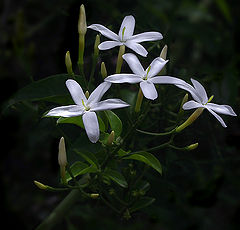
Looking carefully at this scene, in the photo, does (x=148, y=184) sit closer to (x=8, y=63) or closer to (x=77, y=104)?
(x=77, y=104)

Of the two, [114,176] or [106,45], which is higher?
[106,45]

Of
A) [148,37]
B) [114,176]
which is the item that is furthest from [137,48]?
[114,176]

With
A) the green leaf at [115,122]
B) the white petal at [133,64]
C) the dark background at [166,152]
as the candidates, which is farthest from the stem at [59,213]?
the white petal at [133,64]

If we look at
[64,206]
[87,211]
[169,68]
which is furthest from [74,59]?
[87,211]

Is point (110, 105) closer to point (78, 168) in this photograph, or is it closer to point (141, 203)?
point (78, 168)

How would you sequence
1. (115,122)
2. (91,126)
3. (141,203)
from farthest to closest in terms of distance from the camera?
(141,203) → (115,122) → (91,126)

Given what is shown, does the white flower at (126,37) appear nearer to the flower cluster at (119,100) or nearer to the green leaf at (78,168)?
the flower cluster at (119,100)

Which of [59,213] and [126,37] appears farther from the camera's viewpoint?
[59,213]

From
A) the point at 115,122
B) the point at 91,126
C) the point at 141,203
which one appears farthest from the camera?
the point at 141,203
